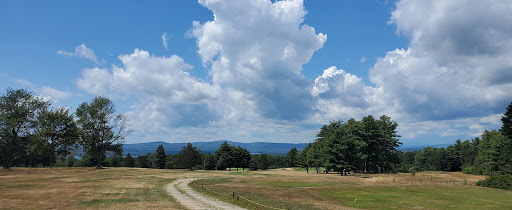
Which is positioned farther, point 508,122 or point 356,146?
point 356,146

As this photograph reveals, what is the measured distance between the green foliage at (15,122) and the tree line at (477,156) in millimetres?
105483

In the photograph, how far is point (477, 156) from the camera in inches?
4080

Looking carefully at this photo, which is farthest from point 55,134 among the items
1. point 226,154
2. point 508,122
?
point 508,122

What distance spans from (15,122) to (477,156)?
144 meters

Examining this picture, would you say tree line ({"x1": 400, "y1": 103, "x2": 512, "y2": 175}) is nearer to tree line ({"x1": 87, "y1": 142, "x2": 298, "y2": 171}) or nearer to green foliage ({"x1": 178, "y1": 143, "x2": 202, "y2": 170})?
tree line ({"x1": 87, "y1": 142, "x2": 298, "y2": 171})

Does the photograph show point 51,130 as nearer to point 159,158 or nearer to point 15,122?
Result: point 15,122

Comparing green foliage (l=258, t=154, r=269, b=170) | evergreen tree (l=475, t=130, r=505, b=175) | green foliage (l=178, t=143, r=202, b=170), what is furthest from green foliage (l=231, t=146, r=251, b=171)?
evergreen tree (l=475, t=130, r=505, b=175)

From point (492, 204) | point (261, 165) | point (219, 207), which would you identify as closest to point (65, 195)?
point (219, 207)

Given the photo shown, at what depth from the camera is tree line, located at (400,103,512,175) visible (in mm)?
71000

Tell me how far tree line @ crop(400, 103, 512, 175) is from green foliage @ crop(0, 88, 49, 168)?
10548 cm

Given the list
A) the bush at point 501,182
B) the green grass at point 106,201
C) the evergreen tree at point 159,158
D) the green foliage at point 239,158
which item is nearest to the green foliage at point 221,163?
the green foliage at point 239,158

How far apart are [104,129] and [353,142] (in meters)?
65.5

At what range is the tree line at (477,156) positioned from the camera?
7100 centimetres

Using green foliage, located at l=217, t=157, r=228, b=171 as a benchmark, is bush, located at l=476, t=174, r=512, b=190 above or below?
above
